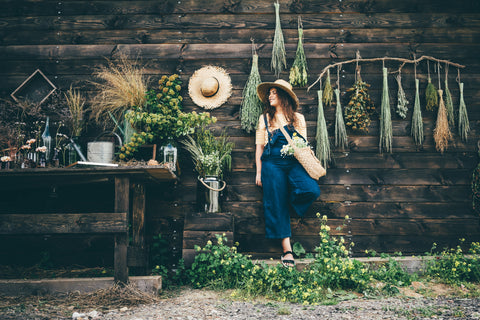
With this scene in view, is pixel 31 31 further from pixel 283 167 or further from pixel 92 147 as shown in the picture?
pixel 283 167

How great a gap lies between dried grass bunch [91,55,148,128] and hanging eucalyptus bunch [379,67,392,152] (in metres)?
2.77

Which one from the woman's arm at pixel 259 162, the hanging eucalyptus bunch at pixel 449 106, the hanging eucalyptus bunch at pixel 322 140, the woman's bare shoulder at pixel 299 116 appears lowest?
the woman's arm at pixel 259 162

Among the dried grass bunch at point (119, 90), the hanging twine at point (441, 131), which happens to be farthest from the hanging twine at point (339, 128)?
the dried grass bunch at point (119, 90)

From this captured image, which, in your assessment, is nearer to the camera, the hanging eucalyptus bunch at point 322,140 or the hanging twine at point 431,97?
the hanging eucalyptus bunch at point 322,140

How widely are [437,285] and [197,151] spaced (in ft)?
9.15

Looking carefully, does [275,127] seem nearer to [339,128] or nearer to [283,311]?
[339,128]

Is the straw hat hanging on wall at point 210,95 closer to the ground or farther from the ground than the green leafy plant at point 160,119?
farther from the ground

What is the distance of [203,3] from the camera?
15.1 ft

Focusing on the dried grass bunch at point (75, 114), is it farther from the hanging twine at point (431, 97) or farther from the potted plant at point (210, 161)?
the hanging twine at point (431, 97)

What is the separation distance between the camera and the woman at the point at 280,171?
3903 mm

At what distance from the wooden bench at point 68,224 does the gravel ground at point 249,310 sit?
1.57ft

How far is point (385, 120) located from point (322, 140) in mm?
804

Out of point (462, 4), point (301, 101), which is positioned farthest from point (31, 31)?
point (462, 4)

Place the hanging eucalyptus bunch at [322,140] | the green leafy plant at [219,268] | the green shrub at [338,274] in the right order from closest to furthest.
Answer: the green shrub at [338,274] → the green leafy plant at [219,268] → the hanging eucalyptus bunch at [322,140]
